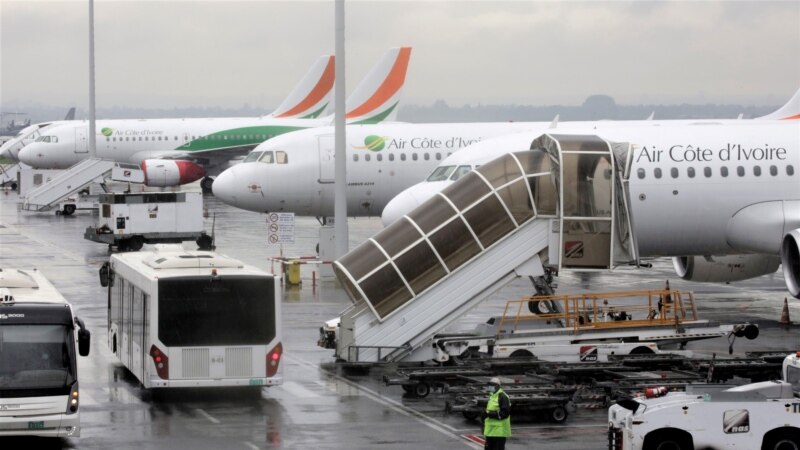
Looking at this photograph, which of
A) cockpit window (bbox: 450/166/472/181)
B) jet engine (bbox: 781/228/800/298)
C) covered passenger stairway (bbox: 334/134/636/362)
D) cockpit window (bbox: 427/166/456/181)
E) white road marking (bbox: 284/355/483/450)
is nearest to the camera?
white road marking (bbox: 284/355/483/450)

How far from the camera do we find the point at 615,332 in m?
27.7

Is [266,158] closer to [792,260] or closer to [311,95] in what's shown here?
[792,260]

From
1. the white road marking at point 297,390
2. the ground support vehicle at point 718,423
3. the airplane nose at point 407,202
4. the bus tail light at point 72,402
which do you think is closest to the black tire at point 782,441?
the ground support vehicle at point 718,423

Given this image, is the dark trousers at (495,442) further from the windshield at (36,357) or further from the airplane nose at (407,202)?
the airplane nose at (407,202)

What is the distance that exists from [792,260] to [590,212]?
6.66 meters

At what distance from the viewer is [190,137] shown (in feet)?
295

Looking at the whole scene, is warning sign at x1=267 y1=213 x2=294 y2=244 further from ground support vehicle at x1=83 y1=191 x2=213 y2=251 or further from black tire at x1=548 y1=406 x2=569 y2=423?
black tire at x1=548 y1=406 x2=569 y2=423

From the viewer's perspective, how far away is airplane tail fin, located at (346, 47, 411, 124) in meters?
84.6

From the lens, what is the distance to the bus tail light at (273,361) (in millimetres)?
24534

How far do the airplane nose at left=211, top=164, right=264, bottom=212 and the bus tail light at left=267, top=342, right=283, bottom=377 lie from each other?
78.4 feet

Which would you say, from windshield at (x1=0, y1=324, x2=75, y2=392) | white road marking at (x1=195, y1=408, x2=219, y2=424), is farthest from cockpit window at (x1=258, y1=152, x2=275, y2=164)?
windshield at (x1=0, y1=324, x2=75, y2=392)

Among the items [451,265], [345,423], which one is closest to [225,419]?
[345,423]

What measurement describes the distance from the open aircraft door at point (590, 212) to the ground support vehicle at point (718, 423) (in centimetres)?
816

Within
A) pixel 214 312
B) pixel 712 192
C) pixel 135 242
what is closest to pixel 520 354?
pixel 214 312
